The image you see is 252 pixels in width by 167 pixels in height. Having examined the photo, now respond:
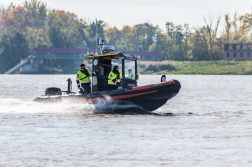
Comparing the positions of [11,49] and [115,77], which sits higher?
[11,49]

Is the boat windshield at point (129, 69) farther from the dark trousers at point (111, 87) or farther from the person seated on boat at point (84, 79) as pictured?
the person seated on boat at point (84, 79)

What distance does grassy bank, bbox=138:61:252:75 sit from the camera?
303 ft

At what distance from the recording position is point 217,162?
26.7 feet

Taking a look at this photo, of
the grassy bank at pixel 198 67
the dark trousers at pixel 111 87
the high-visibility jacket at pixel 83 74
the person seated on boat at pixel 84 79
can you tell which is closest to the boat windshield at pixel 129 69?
the dark trousers at pixel 111 87

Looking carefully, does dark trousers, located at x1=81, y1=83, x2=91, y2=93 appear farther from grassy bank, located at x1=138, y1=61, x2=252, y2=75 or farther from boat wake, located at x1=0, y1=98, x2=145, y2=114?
grassy bank, located at x1=138, y1=61, x2=252, y2=75

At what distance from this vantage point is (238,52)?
98.4 metres

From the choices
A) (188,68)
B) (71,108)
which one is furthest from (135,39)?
(71,108)

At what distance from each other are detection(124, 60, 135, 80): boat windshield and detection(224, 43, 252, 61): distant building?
85.1m

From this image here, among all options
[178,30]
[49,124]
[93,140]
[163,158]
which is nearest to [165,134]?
[93,140]

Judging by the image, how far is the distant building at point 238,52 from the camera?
97750 mm

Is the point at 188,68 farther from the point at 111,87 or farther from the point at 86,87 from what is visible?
the point at 111,87

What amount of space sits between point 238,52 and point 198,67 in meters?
9.88

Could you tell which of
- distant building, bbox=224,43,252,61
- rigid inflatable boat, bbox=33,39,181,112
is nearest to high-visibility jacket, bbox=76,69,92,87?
rigid inflatable boat, bbox=33,39,181,112

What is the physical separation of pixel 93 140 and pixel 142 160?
7.96 ft
